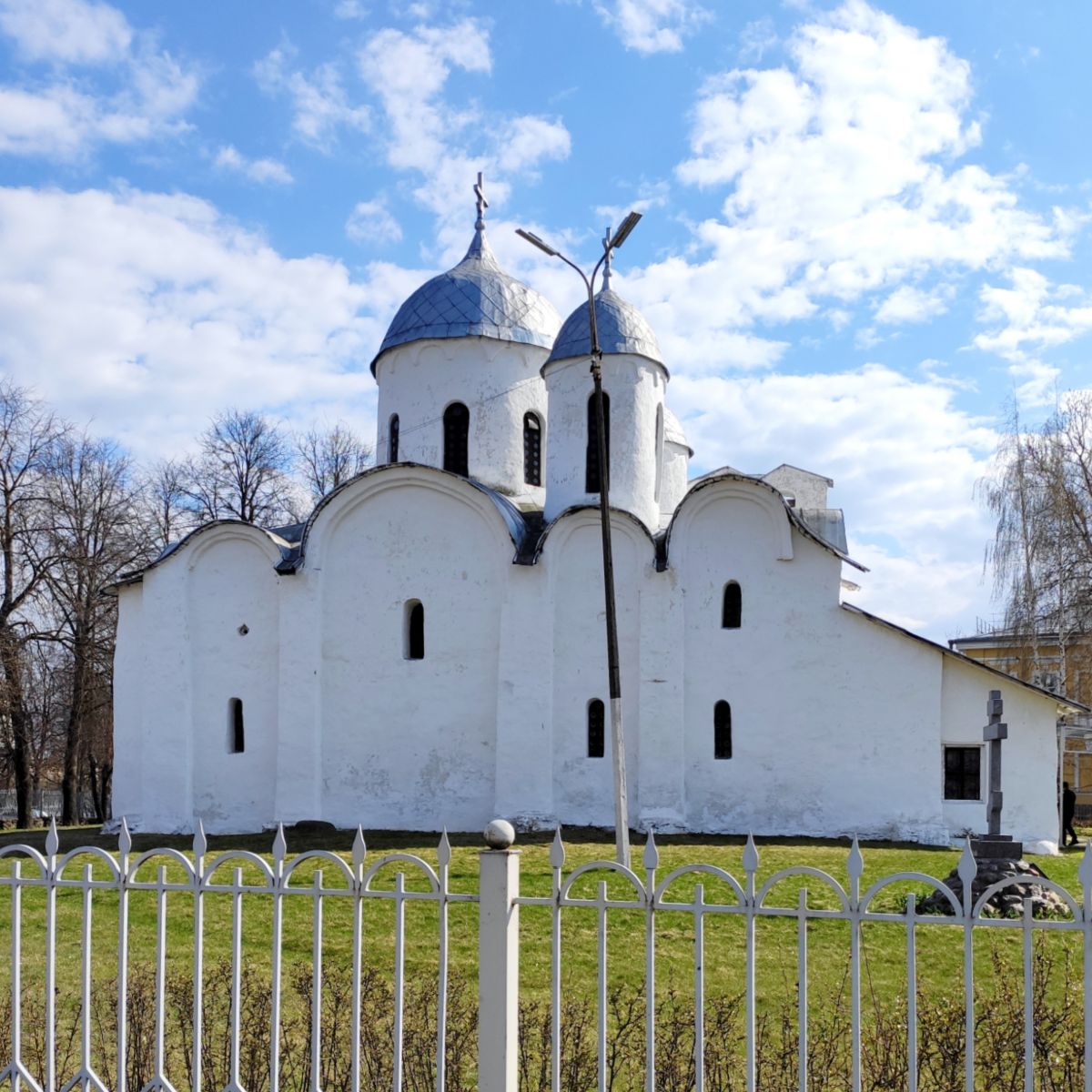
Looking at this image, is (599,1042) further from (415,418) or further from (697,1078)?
(415,418)

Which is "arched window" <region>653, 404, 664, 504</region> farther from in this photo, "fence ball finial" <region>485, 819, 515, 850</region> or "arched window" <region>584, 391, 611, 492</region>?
"fence ball finial" <region>485, 819, 515, 850</region>

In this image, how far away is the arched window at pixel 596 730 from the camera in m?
17.5

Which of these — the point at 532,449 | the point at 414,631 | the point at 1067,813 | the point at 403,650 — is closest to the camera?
the point at 403,650

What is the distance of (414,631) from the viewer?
18641mm

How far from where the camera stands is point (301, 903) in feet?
36.2

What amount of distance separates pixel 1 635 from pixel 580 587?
13.7 metres

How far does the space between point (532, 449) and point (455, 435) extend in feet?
4.98

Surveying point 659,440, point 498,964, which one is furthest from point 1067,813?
point 498,964

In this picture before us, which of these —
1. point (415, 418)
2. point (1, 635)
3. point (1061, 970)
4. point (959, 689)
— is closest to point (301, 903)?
point (1061, 970)

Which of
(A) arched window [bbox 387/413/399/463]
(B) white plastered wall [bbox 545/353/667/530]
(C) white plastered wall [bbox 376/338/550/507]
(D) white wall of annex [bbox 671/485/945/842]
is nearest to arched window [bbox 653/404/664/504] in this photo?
(B) white plastered wall [bbox 545/353/667/530]

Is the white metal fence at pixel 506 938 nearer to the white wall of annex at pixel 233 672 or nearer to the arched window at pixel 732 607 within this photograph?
the arched window at pixel 732 607

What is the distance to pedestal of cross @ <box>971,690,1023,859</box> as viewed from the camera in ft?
34.5

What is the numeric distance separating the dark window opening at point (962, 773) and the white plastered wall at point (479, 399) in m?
8.37

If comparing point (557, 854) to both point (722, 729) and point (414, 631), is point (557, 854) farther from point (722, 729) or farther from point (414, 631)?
point (414, 631)
